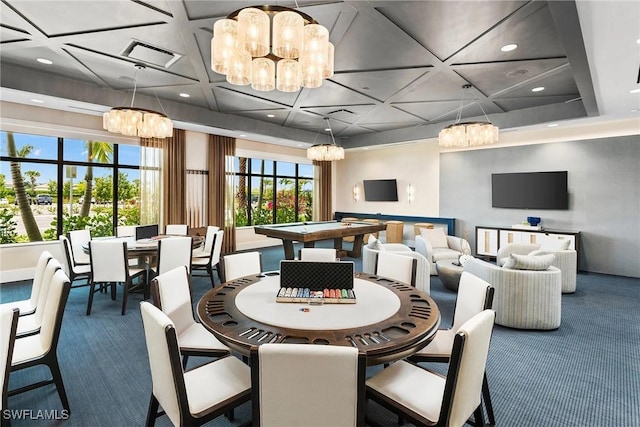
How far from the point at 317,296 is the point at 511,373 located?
6.05ft

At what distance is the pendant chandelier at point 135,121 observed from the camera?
4.21m

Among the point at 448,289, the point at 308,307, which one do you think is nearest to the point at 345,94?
the point at 448,289

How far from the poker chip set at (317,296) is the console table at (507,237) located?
561 centimetres

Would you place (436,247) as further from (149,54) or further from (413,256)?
(149,54)

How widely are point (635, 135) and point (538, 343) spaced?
505 cm

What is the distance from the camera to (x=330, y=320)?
5.81 feet

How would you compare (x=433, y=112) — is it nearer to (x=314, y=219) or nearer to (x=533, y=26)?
(x=533, y=26)

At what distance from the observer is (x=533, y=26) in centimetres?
313

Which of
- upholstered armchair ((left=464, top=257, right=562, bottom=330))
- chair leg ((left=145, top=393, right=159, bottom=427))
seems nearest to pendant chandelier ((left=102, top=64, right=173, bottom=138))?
chair leg ((left=145, top=393, right=159, bottom=427))

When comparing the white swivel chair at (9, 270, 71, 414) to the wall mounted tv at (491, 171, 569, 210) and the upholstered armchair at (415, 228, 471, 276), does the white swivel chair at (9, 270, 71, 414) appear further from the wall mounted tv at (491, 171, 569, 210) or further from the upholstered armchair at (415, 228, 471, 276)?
the wall mounted tv at (491, 171, 569, 210)

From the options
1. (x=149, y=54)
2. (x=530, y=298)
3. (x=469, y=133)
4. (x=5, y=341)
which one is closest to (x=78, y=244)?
(x=149, y=54)

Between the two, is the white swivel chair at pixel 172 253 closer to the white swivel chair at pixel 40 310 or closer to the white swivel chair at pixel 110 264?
the white swivel chair at pixel 110 264

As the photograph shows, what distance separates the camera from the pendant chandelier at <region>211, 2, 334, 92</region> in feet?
7.06

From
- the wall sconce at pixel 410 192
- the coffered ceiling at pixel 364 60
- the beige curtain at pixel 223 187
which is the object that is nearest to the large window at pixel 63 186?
the coffered ceiling at pixel 364 60
